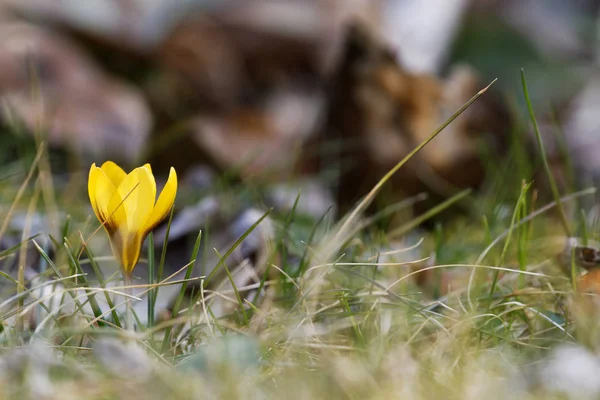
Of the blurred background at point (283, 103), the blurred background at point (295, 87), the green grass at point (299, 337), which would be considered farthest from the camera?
the blurred background at point (295, 87)

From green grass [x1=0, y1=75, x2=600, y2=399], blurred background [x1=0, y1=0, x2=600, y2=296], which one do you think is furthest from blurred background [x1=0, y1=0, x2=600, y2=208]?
green grass [x1=0, y1=75, x2=600, y2=399]

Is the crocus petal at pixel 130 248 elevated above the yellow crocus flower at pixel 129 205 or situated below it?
below

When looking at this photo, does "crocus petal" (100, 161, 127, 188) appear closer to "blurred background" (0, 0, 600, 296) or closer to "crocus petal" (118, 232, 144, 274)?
"crocus petal" (118, 232, 144, 274)

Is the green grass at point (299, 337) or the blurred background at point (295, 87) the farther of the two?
the blurred background at point (295, 87)

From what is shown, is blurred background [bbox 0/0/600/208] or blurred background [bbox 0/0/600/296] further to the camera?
blurred background [bbox 0/0/600/208]

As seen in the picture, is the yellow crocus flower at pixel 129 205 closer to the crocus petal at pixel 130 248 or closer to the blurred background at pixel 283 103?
the crocus petal at pixel 130 248

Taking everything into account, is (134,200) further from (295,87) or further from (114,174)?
(295,87)

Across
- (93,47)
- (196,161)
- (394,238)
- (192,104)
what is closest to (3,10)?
(93,47)

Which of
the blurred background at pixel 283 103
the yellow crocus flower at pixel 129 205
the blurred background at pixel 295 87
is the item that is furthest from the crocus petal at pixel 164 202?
the blurred background at pixel 295 87
